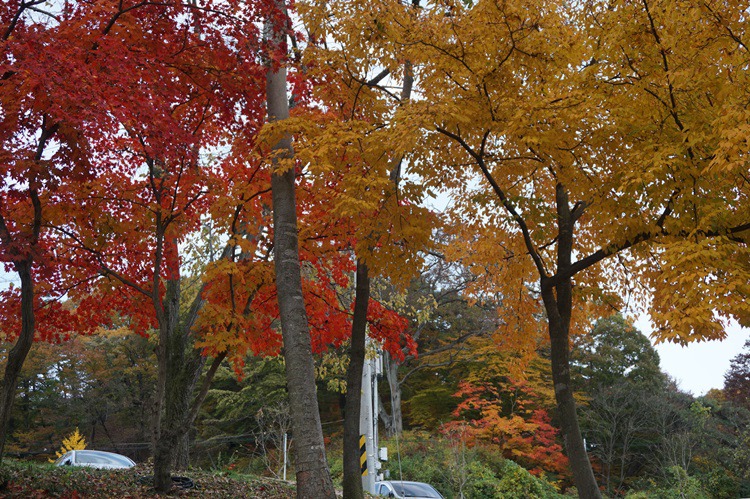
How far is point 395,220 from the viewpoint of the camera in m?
7.24

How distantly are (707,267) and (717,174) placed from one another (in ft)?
2.73

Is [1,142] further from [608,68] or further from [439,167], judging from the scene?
[608,68]

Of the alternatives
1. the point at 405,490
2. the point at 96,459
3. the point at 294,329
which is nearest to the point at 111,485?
the point at 294,329

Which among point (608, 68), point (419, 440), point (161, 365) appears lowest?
point (419, 440)

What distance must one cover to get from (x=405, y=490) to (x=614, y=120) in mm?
10911

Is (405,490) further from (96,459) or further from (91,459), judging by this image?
(91,459)

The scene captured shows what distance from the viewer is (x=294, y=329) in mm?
5816

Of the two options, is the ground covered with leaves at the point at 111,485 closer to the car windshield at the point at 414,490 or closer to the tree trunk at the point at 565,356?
the tree trunk at the point at 565,356

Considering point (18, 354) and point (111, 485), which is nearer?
point (18, 354)

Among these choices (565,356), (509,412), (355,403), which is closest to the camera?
(355,403)

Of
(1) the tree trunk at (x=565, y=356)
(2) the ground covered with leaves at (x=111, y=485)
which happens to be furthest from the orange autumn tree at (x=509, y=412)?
(1) the tree trunk at (x=565, y=356)

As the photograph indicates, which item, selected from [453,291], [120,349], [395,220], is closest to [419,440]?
[453,291]

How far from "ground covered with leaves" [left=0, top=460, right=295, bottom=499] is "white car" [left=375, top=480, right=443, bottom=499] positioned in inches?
159

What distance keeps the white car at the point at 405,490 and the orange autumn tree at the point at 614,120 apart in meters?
7.81
